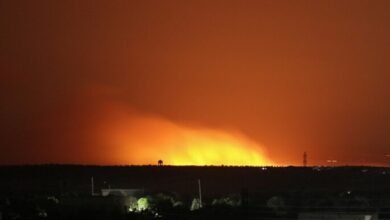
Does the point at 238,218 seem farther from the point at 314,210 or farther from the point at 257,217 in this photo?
the point at 314,210

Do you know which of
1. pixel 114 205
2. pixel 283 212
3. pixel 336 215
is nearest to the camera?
pixel 336 215

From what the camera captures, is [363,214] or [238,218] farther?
[238,218]

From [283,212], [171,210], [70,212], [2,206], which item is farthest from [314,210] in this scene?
[2,206]

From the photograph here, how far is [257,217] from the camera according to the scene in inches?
960

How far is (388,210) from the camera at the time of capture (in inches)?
941

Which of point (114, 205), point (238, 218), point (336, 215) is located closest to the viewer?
point (336, 215)

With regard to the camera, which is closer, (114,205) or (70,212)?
(70,212)

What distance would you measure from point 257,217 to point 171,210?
463 centimetres

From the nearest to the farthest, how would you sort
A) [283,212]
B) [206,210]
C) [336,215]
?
[336,215] < [283,212] < [206,210]

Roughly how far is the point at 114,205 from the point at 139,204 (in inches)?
43.5

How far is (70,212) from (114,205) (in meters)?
3.42

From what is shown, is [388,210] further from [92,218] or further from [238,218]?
[92,218]

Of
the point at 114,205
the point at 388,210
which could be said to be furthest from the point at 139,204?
the point at 388,210

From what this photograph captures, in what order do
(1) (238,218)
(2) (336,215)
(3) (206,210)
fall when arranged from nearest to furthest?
(2) (336,215) → (1) (238,218) → (3) (206,210)
